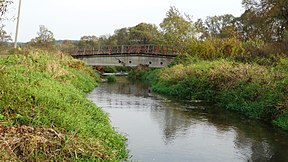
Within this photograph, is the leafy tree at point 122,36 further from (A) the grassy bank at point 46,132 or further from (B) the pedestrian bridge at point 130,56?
(A) the grassy bank at point 46,132

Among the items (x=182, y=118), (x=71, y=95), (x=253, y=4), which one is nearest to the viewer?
(x=71, y=95)

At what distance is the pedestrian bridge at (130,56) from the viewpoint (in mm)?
43594

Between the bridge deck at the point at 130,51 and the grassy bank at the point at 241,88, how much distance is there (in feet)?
47.0

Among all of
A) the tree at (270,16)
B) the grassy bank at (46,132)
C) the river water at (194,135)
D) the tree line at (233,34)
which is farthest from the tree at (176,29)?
the grassy bank at (46,132)

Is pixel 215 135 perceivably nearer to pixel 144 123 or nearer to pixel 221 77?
pixel 144 123

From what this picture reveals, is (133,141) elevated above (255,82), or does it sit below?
below

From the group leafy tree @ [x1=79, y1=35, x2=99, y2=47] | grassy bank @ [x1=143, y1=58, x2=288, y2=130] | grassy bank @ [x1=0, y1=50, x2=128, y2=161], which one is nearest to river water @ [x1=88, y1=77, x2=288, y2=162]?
grassy bank @ [x1=143, y1=58, x2=288, y2=130]

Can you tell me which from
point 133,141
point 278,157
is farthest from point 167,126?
point 278,157

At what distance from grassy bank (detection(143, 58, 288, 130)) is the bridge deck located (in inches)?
564

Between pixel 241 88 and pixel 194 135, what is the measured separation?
7.73 m

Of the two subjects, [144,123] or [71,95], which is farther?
[144,123]

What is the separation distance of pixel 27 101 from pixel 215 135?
6.63m

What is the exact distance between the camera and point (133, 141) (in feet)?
39.7

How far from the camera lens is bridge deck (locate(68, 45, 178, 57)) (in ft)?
143
